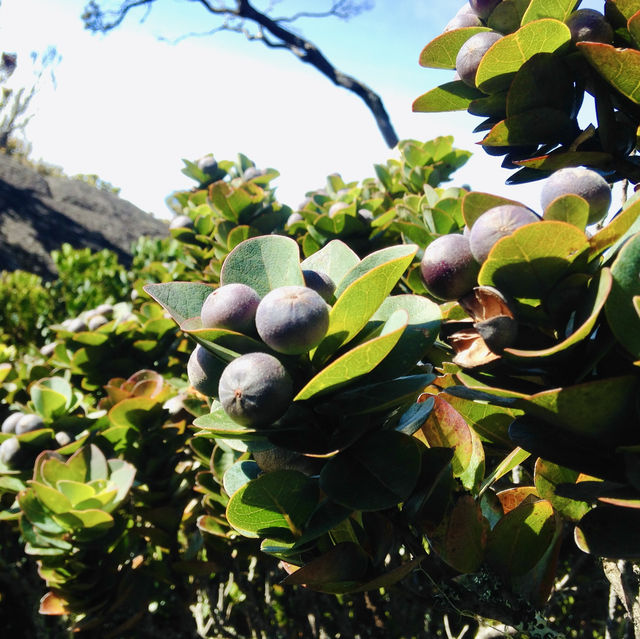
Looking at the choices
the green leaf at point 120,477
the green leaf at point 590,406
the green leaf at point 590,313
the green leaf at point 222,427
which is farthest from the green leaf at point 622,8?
the green leaf at point 120,477

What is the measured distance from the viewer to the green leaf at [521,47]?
0.86 m

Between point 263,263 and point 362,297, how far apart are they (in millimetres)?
218

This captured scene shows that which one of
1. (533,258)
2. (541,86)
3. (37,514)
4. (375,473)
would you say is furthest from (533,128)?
(37,514)

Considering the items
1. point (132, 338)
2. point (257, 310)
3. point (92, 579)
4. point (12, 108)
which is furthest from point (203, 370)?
point (12, 108)

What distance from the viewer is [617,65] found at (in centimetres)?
84

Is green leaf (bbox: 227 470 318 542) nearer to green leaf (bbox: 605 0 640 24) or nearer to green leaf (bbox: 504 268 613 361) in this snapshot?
green leaf (bbox: 504 268 613 361)

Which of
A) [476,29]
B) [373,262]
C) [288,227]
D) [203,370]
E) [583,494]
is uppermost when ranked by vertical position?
[476,29]

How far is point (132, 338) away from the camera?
95.0 inches

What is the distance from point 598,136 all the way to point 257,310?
74 centimetres

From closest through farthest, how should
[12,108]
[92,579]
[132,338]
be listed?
[92,579] < [132,338] < [12,108]

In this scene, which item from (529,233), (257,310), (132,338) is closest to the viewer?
(529,233)

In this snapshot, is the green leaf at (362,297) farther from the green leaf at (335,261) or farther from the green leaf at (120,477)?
the green leaf at (120,477)

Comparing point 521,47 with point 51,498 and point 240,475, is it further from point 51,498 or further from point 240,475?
point 51,498

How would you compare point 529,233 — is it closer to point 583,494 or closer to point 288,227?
point 583,494
